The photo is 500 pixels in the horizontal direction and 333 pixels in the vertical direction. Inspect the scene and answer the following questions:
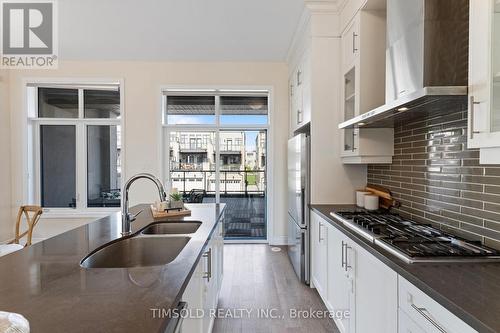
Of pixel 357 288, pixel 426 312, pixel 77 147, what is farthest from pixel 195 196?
pixel 426 312

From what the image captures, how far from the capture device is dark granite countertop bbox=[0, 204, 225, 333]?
0.80 meters

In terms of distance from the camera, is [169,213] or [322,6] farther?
[322,6]

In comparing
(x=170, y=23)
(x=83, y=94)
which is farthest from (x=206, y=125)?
(x=83, y=94)

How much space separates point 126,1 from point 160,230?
98.1 inches

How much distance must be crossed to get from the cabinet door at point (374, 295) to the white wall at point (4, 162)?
5.28 metres

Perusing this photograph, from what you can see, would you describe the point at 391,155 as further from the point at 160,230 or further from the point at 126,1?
the point at 126,1

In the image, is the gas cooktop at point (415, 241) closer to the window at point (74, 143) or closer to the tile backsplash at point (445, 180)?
the tile backsplash at point (445, 180)

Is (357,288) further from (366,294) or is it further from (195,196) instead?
(195,196)

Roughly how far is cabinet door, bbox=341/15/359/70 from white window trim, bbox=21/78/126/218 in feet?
11.5

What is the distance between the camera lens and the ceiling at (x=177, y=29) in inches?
127

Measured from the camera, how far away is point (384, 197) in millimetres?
2680

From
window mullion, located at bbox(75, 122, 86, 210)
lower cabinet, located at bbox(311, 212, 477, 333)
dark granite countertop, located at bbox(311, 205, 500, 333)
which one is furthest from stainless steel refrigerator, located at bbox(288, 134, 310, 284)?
window mullion, located at bbox(75, 122, 86, 210)

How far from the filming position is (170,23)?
3.62m

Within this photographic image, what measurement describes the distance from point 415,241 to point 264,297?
70.3 inches
